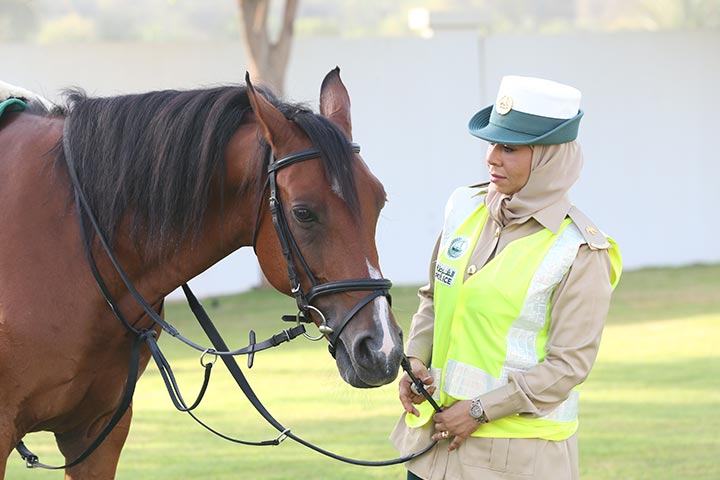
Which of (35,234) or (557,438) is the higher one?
(35,234)

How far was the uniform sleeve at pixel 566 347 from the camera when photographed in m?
2.85

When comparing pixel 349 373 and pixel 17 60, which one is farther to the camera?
pixel 17 60

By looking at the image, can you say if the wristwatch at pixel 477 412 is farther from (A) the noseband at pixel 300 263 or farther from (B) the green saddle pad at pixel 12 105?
(B) the green saddle pad at pixel 12 105

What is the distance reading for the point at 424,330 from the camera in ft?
10.5

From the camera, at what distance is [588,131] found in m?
13.8

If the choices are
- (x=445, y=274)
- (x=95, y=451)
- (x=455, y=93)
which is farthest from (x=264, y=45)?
(x=445, y=274)

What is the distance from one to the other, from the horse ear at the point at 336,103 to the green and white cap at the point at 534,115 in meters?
0.38

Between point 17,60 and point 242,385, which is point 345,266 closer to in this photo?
point 242,385

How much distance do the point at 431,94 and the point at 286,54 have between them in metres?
2.04

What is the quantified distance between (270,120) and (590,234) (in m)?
0.92

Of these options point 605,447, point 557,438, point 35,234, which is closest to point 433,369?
point 557,438

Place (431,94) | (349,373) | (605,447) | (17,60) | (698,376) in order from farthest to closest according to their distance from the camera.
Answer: (431,94) < (17,60) < (698,376) < (605,447) < (349,373)

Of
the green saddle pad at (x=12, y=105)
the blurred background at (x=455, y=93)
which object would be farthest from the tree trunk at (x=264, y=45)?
the green saddle pad at (x=12, y=105)

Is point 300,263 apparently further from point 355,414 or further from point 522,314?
point 355,414
